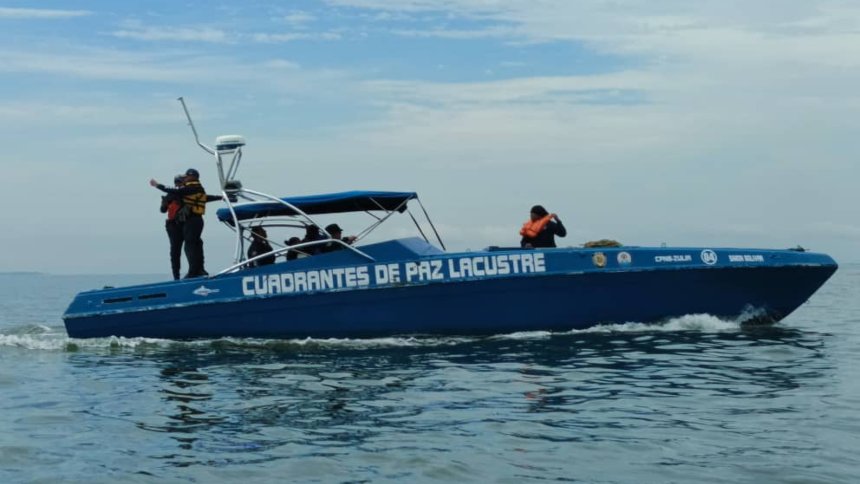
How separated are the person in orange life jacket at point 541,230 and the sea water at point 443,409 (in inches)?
64.6

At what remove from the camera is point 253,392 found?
10.4 m

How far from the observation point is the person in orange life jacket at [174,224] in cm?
1558

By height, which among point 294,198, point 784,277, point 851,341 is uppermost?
point 294,198

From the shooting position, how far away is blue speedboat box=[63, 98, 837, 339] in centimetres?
1434

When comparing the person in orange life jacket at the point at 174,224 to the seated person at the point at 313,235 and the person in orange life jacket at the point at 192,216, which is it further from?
the seated person at the point at 313,235

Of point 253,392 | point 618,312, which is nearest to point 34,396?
point 253,392

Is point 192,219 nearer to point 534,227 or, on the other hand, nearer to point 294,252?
point 294,252

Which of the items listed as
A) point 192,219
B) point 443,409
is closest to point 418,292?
point 192,219

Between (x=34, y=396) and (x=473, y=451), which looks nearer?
(x=473, y=451)

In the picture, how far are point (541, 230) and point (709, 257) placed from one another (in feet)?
8.31

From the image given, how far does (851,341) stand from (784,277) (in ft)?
4.67

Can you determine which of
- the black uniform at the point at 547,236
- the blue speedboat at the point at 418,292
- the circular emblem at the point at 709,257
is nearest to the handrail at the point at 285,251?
the blue speedboat at the point at 418,292

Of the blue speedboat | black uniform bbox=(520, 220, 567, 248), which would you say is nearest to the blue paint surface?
the blue speedboat

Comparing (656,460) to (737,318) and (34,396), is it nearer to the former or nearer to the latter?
(34,396)
